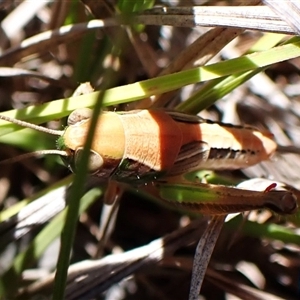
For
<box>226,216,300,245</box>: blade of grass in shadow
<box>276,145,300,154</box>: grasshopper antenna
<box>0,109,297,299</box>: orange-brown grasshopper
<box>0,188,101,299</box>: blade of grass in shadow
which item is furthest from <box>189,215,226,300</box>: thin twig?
<box>276,145,300,154</box>: grasshopper antenna

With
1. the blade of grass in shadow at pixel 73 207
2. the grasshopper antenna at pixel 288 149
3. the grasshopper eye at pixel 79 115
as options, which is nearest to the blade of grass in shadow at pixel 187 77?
the grasshopper eye at pixel 79 115

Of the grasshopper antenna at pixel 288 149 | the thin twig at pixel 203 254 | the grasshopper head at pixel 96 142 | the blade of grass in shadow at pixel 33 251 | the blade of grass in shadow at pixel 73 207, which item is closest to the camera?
the blade of grass in shadow at pixel 73 207

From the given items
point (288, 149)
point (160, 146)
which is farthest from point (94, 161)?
point (288, 149)

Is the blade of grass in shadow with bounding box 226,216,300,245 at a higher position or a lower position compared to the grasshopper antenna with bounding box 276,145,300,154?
lower

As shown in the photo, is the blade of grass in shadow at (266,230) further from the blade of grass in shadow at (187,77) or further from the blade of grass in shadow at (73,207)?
the blade of grass in shadow at (73,207)

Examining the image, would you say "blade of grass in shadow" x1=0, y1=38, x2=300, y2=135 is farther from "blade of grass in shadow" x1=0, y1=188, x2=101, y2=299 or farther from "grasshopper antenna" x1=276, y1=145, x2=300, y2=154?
"grasshopper antenna" x1=276, y1=145, x2=300, y2=154

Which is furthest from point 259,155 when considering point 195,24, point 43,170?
point 43,170

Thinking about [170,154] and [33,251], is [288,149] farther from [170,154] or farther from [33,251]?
[33,251]

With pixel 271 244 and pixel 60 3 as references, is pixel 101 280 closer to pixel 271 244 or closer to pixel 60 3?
pixel 271 244

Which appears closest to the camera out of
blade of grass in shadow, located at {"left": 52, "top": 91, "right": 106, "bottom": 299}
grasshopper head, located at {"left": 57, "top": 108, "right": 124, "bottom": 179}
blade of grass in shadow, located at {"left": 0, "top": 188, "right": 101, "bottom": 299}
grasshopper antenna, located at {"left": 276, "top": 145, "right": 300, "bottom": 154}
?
blade of grass in shadow, located at {"left": 52, "top": 91, "right": 106, "bottom": 299}
